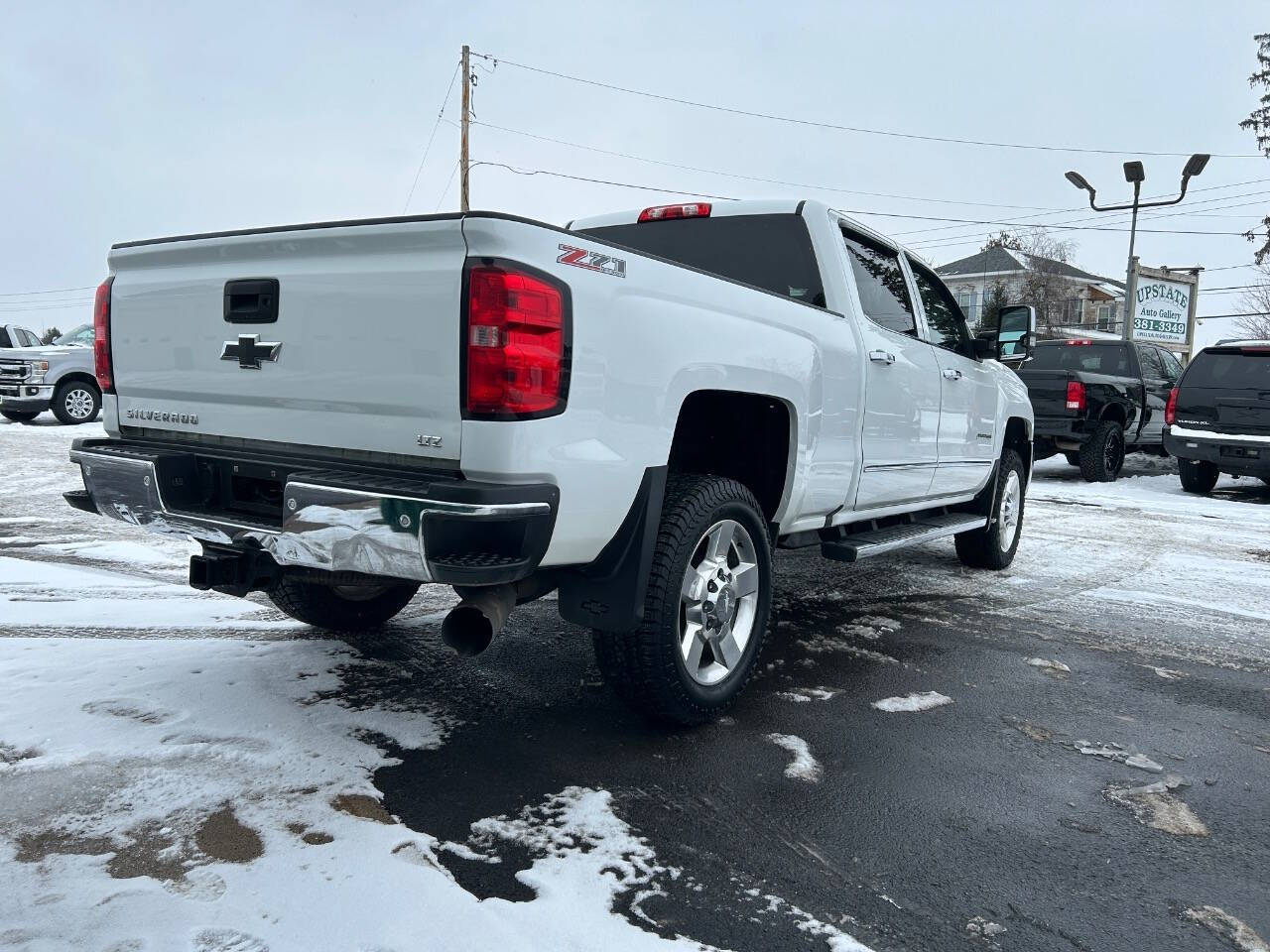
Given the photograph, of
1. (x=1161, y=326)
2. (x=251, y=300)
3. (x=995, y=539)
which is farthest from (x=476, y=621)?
(x=1161, y=326)

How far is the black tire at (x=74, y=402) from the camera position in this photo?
54.3ft

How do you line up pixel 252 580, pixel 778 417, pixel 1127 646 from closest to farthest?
pixel 252 580, pixel 778 417, pixel 1127 646

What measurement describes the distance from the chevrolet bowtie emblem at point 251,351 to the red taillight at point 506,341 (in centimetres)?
79

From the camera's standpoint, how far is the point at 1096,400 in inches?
484

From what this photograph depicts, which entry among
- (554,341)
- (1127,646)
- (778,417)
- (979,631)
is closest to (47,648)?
(554,341)

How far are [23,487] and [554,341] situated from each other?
8259 millimetres

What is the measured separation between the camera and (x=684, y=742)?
10.6ft

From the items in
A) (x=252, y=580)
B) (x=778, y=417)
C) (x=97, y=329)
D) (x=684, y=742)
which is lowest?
(x=684, y=742)

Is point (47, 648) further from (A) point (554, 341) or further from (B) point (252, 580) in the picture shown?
(A) point (554, 341)

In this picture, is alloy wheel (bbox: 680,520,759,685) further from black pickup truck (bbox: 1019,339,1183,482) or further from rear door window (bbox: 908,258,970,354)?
black pickup truck (bbox: 1019,339,1183,482)

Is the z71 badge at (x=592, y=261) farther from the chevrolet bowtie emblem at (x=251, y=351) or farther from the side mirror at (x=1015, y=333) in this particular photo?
the side mirror at (x=1015, y=333)

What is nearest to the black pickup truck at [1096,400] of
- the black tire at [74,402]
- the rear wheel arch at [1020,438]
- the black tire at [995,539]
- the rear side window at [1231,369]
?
the rear side window at [1231,369]

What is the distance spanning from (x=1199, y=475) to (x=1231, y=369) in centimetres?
138

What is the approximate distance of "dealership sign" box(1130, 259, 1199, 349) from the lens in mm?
31484
